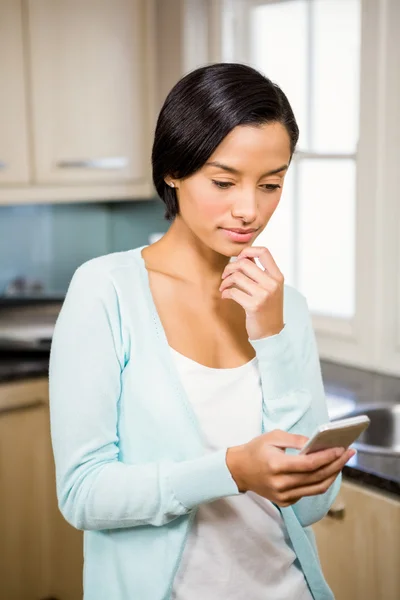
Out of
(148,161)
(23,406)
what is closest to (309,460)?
(23,406)

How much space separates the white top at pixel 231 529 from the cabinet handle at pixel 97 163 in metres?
1.68

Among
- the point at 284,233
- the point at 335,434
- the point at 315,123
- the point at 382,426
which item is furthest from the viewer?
the point at 284,233

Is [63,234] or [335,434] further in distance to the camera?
[63,234]

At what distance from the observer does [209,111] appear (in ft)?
3.34

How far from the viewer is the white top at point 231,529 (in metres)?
1.07

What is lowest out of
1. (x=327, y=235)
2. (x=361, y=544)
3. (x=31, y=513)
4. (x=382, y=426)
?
(x=31, y=513)

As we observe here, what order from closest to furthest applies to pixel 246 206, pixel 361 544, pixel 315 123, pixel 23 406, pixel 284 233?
pixel 246 206 → pixel 361 544 → pixel 23 406 → pixel 315 123 → pixel 284 233

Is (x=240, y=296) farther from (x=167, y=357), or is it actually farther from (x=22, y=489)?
(x=22, y=489)

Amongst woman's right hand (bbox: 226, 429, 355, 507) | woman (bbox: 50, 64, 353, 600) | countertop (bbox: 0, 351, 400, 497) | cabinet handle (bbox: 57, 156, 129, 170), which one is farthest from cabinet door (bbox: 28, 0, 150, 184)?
woman's right hand (bbox: 226, 429, 355, 507)

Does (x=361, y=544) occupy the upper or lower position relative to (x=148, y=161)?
lower

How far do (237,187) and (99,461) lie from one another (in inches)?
14.5

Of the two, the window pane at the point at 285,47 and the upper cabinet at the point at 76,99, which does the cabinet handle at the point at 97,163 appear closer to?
the upper cabinet at the point at 76,99

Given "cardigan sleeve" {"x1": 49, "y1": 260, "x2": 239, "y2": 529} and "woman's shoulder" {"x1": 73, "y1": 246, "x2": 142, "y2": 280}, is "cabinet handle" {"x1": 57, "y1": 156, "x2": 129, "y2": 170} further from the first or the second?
"cardigan sleeve" {"x1": 49, "y1": 260, "x2": 239, "y2": 529}

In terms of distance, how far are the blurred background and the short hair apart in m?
1.00
